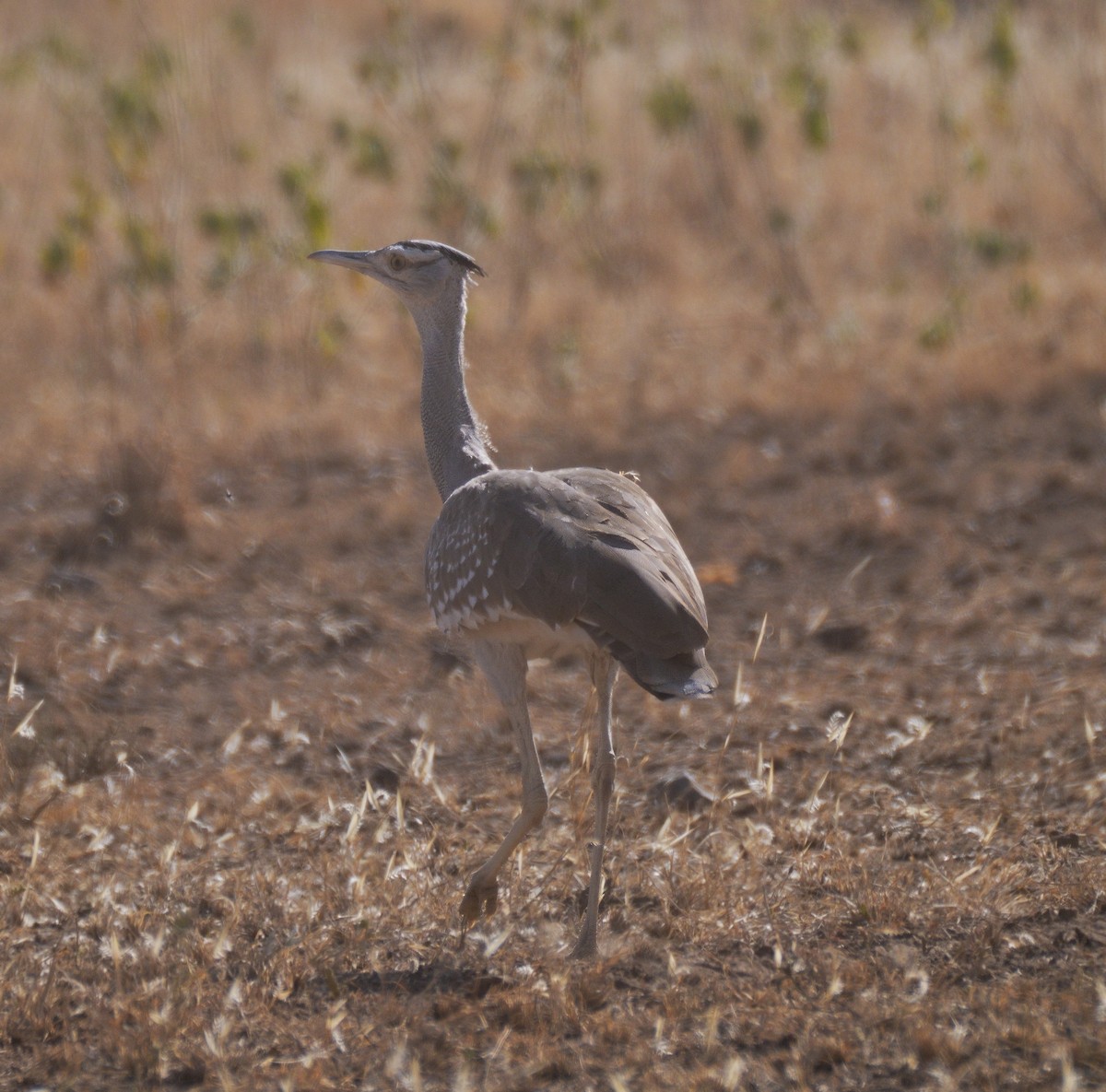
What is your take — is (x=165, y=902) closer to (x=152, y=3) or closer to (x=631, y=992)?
(x=631, y=992)

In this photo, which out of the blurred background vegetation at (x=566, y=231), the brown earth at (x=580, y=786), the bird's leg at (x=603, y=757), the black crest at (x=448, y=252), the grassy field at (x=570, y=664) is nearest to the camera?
the brown earth at (x=580, y=786)

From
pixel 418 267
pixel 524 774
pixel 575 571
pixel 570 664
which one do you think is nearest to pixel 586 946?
pixel 524 774

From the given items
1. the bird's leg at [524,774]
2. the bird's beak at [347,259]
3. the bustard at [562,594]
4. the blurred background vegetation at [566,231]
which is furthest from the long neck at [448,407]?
the blurred background vegetation at [566,231]

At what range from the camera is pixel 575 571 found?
3281mm

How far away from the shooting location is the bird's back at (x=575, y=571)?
3172mm

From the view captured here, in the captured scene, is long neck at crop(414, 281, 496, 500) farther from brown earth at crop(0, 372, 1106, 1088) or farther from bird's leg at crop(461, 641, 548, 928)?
brown earth at crop(0, 372, 1106, 1088)

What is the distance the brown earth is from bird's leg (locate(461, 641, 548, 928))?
0.26ft

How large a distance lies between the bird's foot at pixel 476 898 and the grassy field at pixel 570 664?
0.13ft

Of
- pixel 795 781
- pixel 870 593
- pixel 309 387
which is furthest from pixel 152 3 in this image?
pixel 795 781

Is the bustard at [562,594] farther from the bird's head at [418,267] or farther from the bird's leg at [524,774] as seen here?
the bird's head at [418,267]

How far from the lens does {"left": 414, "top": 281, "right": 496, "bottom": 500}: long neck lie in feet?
13.3

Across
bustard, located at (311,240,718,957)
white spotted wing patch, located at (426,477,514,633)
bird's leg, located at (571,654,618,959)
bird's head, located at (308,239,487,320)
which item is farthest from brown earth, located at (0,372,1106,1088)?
bird's head, located at (308,239,487,320)

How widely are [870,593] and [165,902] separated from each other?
113 inches

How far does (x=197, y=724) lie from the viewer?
4.87m
